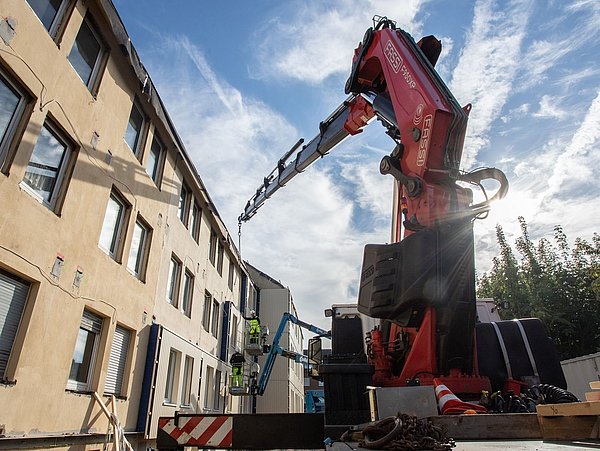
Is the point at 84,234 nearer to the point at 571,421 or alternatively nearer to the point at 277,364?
the point at 571,421

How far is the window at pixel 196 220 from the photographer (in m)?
13.2

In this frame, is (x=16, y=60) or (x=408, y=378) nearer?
(x=408, y=378)

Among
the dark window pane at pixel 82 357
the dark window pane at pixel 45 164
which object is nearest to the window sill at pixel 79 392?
the dark window pane at pixel 82 357

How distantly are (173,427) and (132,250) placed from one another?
5.05m

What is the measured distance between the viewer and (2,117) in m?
4.98

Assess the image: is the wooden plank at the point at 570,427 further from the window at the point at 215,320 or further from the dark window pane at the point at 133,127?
the window at the point at 215,320

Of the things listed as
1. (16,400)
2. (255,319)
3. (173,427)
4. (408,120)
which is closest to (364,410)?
(173,427)

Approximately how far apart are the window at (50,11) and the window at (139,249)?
13.1 feet

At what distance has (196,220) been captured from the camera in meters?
13.5

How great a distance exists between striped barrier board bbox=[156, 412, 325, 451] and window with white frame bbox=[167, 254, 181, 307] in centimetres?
672

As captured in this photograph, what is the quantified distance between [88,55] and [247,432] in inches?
268

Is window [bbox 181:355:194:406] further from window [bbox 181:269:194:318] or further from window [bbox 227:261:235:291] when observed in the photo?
window [bbox 227:261:235:291]

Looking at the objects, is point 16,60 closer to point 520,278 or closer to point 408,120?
point 408,120

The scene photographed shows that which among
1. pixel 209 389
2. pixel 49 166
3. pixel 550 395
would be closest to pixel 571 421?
pixel 550 395
